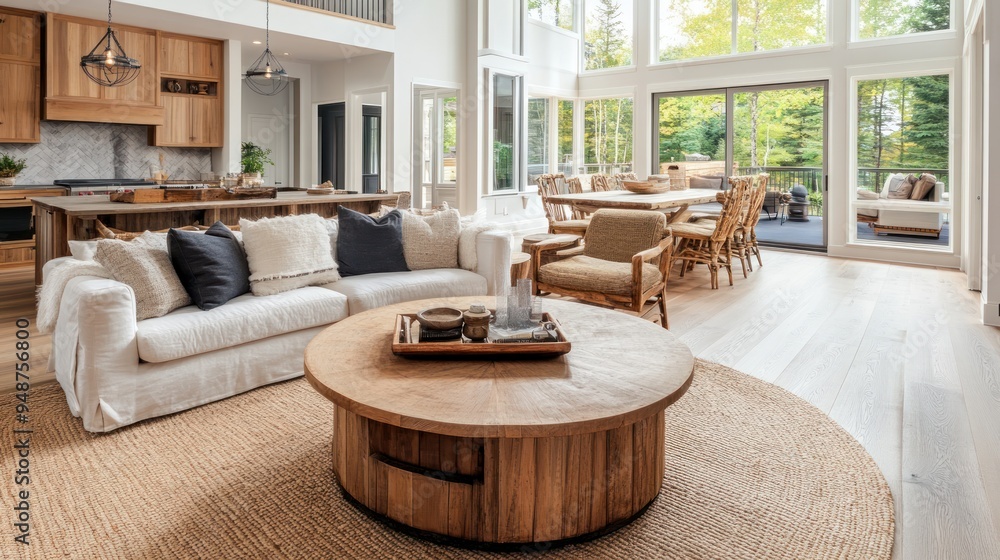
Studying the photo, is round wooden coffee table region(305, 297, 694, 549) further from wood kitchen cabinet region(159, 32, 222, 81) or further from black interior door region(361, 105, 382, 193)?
black interior door region(361, 105, 382, 193)

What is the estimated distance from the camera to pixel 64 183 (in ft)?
21.9

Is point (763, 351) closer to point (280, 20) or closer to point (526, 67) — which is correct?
point (280, 20)

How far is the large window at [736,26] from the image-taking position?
8.29m

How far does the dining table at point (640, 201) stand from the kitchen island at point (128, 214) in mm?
2262

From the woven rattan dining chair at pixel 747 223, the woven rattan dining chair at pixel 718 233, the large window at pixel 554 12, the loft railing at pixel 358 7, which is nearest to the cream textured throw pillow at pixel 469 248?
the woven rattan dining chair at pixel 718 233

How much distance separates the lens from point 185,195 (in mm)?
4832

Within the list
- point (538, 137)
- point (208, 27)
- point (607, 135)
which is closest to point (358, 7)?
point (208, 27)

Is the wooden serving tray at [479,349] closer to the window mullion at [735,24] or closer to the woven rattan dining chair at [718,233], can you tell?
the woven rattan dining chair at [718,233]

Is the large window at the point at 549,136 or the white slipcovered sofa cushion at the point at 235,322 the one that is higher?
the large window at the point at 549,136

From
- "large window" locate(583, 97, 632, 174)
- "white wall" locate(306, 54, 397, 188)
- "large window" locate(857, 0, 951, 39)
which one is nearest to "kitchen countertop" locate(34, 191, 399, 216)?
"white wall" locate(306, 54, 397, 188)

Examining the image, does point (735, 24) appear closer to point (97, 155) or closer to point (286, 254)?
point (286, 254)

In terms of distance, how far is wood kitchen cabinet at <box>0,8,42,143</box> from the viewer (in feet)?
20.8

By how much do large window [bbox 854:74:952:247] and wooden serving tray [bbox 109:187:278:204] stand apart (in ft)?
22.6

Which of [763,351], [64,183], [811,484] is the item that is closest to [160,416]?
[811,484]
